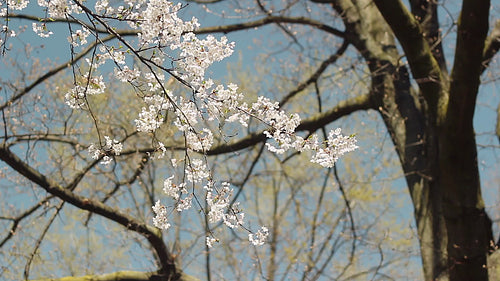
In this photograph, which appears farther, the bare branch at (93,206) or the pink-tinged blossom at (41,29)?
the bare branch at (93,206)

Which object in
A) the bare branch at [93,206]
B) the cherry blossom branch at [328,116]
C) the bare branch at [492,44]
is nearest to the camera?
the bare branch at [93,206]

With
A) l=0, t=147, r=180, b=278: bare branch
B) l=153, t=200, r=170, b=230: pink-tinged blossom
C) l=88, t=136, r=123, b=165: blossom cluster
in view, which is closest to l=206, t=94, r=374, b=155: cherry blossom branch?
l=0, t=147, r=180, b=278: bare branch

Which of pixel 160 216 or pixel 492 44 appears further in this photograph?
pixel 492 44

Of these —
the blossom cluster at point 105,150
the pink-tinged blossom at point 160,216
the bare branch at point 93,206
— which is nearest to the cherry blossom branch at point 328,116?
the bare branch at point 93,206

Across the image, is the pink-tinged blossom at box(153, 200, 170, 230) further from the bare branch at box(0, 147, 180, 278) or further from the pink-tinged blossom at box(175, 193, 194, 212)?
the bare branch at box(0, 147, 180, 278)

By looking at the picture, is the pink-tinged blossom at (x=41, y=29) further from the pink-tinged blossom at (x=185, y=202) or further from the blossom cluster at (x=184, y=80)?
the pink-tinged blossom at (x=185, y=202)

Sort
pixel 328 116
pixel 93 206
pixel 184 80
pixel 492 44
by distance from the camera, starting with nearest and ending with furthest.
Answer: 1. pixel 184 80
2. pixel 93 206
3. pixel 492 44
4. pixel 328 116

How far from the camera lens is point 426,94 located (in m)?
3.72

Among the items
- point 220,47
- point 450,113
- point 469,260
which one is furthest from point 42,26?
point 469,260

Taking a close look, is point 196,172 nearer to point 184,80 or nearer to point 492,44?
point 184,80

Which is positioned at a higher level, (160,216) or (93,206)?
(93,206)

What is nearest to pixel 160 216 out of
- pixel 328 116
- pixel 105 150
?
pixel 105 150

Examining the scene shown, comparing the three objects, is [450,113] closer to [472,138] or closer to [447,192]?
[472,138]

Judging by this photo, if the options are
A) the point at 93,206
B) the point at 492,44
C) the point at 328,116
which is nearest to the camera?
the point at 93,206
